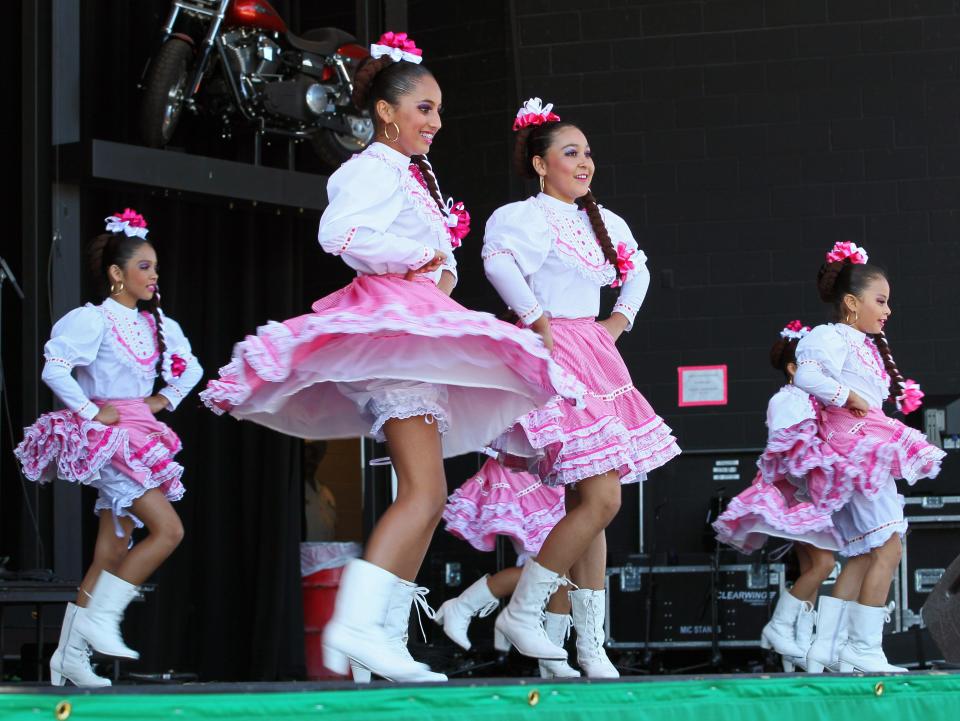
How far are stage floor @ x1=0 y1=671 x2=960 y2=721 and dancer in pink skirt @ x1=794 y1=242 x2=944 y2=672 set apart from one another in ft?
5.93

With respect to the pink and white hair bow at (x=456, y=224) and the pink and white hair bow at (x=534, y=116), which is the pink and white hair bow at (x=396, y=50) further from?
the pink and white hair bow at (x=534, y=116)

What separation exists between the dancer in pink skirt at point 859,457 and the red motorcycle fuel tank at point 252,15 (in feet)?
9.51

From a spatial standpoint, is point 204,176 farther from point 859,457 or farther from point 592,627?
point 592,627

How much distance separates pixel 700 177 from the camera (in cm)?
775

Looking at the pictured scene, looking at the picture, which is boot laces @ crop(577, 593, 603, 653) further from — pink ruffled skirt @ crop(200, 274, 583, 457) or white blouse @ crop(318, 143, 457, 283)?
white blouse @ crop(318, 143, 457, 283)

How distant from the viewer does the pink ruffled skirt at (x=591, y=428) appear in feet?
12.6

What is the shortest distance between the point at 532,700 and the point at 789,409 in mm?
3273

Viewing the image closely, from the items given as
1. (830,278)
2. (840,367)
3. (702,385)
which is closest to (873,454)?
(840,367)

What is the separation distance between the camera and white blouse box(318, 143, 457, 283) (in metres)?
3.27

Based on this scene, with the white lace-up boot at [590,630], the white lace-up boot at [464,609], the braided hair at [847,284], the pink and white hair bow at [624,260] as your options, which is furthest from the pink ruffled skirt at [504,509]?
the white lace-up boot at [590,630]

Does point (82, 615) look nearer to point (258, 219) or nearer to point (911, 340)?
point (258, 219)

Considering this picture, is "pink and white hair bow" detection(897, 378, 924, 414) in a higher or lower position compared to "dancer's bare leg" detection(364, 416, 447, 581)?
higher

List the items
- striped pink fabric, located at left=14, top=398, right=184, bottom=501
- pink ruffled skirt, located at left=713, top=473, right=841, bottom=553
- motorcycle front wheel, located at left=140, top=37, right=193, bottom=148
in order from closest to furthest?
striped pink fabric, located at left=14, top=398, right=184, bottom=501, pink ruffled skirt, located at left=713, top=473, right=841, bottom=553, motorcycle front wheel, located at left=140, top=37, right=193, bottom=148

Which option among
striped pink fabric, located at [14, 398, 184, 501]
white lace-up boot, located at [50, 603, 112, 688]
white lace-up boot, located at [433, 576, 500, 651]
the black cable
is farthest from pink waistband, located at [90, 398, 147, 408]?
white lace-up boot, located at [433, 576, 500, 651]
